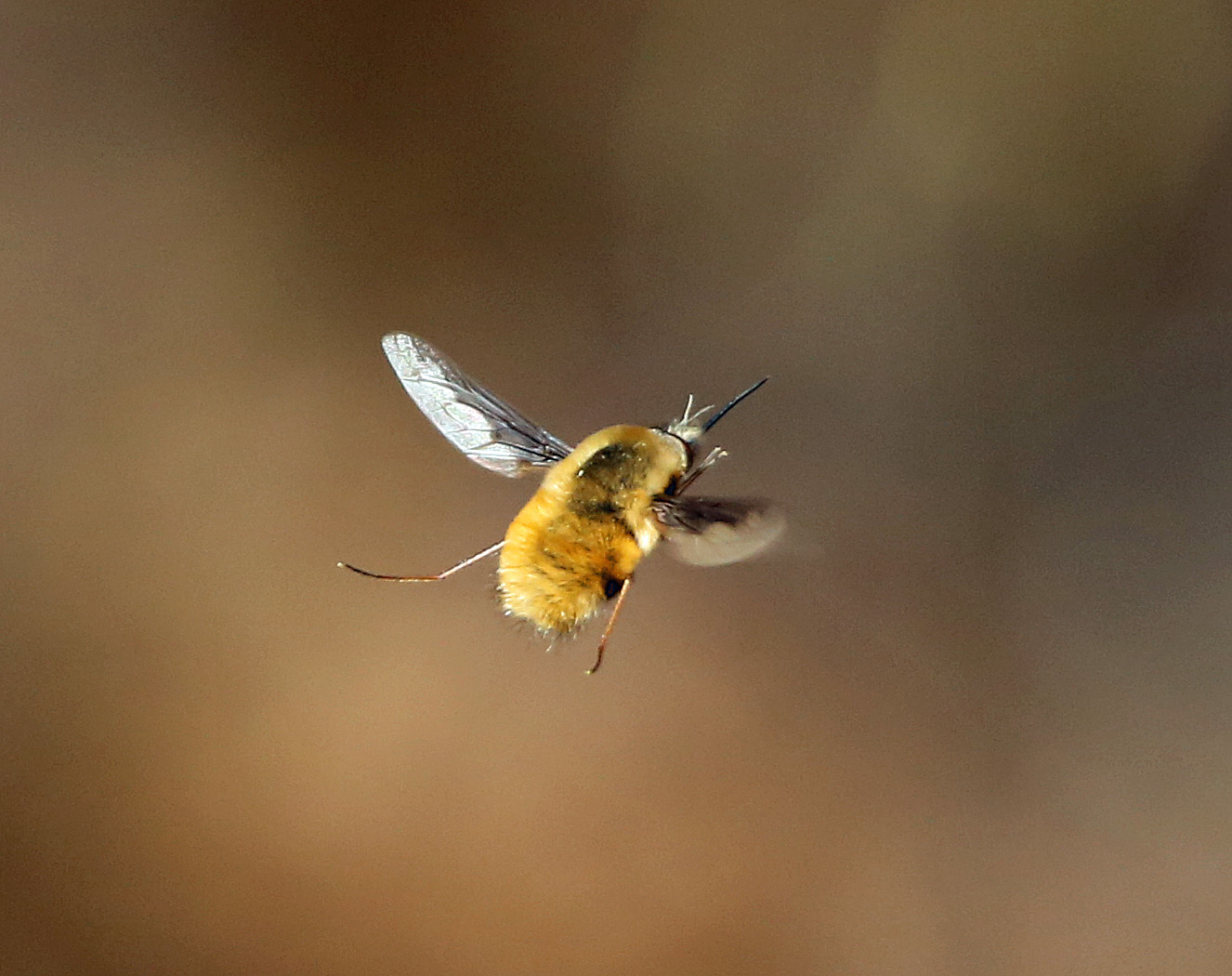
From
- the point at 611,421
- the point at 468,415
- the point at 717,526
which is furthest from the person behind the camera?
the point at 611,421

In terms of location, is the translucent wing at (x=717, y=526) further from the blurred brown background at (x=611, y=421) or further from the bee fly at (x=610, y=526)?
the blurred brown background at (x=611, y=421)

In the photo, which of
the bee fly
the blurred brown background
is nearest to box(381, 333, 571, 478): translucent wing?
the bee fly

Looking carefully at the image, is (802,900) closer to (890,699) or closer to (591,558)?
(890,699)

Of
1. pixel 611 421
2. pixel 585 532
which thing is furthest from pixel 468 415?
pixel 611 421

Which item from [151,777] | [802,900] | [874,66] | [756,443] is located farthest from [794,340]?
[151,777]

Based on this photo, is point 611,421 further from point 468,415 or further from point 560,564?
point 560,564

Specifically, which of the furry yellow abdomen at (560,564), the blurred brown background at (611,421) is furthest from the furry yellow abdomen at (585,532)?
the blurred brown background at (611,421)
